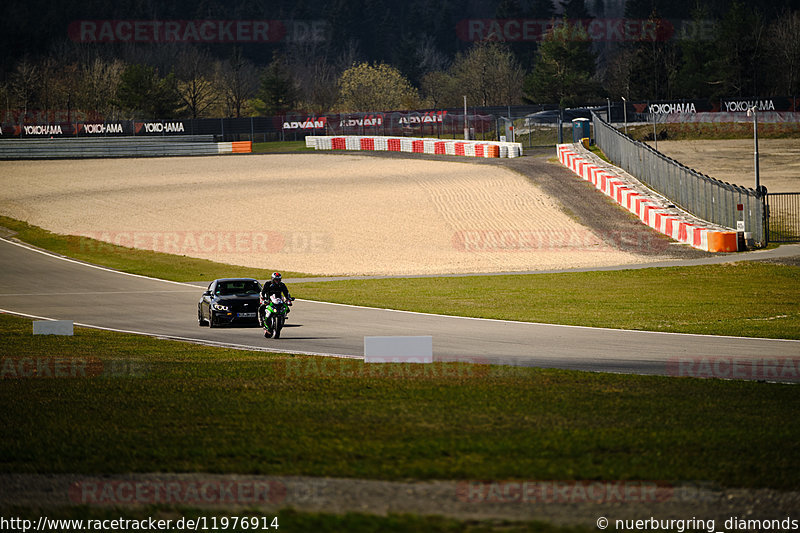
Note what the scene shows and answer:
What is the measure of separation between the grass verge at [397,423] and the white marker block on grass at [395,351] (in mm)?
331

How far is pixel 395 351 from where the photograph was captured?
1488cm

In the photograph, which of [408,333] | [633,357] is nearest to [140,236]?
[408,333]

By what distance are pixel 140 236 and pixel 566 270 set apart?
934 inches

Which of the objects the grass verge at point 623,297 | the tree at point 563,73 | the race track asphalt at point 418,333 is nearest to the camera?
the race track asphalt at point 418,333

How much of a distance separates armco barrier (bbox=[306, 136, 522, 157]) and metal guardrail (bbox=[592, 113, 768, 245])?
1402 centimetres

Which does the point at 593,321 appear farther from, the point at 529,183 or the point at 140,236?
the point at 529,183

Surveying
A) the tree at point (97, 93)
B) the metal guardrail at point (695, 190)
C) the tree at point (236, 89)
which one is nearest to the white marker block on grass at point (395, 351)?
the metal guardrail at point (695, 190)

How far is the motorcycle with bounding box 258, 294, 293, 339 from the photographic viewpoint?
20.1 m

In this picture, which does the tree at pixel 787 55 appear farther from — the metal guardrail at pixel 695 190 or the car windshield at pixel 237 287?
the car windshield at pixel 237 287

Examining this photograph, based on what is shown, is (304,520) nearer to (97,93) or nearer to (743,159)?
(743,159)

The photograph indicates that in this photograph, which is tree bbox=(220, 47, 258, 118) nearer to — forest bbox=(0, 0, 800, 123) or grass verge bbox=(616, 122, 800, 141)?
forest bbox=(0, 0, 800, 123)

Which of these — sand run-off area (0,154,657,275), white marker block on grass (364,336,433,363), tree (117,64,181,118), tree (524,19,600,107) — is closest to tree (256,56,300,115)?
tree (117,64,181,118)

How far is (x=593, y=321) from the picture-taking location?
21.6m

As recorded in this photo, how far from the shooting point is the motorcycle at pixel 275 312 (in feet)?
66.0
